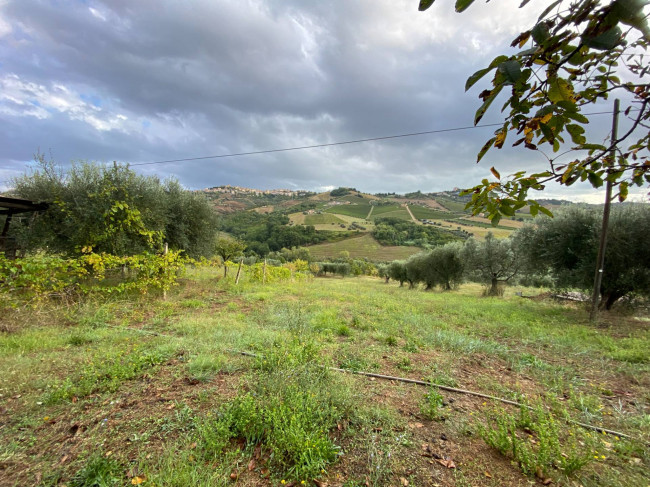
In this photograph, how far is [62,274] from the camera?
603cm

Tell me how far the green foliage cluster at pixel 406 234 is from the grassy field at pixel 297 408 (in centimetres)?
6109

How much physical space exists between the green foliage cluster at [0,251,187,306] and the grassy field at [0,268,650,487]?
0.42 metres

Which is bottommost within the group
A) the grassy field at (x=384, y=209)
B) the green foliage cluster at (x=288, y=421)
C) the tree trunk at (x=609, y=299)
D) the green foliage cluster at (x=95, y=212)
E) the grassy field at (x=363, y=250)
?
the grassy field at (x=363, y=250)

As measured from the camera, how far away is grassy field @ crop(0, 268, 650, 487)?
2178 millimetres

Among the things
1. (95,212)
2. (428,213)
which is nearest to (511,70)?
(95,212)

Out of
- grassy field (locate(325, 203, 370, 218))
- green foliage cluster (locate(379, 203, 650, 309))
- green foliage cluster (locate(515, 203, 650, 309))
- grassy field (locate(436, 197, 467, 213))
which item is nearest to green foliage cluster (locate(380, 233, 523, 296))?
green foliage cluster (locate(379, 203, 650, 309))

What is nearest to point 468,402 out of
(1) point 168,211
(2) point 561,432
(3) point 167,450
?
(2) point 561,432

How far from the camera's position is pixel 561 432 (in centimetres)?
280

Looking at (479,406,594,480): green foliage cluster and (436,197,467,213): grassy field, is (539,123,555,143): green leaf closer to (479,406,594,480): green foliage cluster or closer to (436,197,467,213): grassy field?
(479,406,594,480): green foliage cluster

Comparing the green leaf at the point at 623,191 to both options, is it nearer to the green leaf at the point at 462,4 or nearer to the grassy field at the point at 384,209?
the green leaf at the point at 462,4

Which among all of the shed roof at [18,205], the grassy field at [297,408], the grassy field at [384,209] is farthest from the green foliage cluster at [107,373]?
the grassy field at [384,209]

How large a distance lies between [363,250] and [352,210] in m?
47.8

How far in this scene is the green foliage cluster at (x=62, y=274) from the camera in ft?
16.5

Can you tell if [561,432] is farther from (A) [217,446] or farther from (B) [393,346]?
(A) [217,446]
